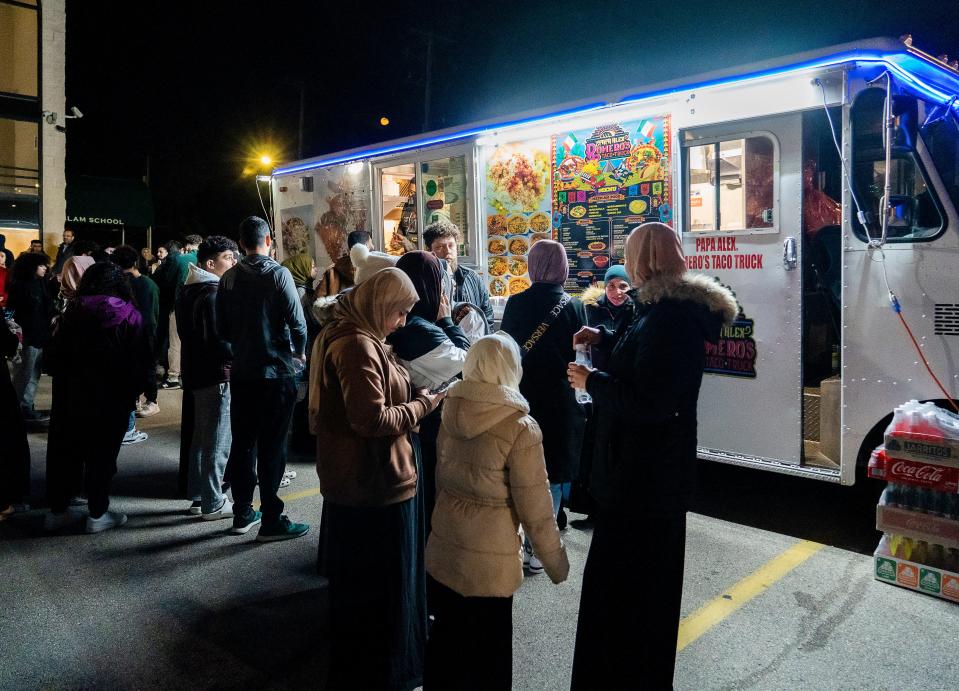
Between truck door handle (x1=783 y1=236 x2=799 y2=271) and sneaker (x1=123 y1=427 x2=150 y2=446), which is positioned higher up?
truck door handle (x1=783 y1=236 x2=799 y2=271)

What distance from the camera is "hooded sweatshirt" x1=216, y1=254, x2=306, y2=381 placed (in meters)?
4.80

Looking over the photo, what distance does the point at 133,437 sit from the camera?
25.8 feet

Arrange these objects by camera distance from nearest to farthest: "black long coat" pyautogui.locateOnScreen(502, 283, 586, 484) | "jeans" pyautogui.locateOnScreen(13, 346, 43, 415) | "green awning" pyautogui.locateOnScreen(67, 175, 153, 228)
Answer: "black long coat" pyautogui.locateOnScreen(502, 283, 586, 484) < "jeans" pyautogui.locateOnScreen(13, 346, 43, 415) < "green awning" pyautogui.locateOnScreen(67, 175, 153, 228)

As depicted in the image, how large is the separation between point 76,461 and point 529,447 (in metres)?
4.16

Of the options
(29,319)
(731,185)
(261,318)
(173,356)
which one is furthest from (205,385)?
(173,356)

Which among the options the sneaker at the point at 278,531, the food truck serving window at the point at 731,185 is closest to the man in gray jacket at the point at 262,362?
the sneaker at the point at 278,531

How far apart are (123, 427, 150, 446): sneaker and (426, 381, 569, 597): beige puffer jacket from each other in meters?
6.23

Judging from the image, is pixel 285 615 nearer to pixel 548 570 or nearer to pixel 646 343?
pixel 548 570

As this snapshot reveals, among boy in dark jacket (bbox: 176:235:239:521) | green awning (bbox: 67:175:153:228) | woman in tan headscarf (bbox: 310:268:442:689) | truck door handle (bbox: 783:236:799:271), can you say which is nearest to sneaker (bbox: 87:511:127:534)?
boy in dark jacket (bbox: 176:235:239:521)

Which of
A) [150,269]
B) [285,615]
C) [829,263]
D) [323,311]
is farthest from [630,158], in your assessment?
[150,269]

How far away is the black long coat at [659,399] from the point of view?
262cm

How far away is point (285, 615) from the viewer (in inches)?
154

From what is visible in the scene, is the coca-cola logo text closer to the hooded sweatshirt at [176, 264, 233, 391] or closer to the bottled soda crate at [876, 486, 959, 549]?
the bottled soda crate at [876, 486, 959, 549]

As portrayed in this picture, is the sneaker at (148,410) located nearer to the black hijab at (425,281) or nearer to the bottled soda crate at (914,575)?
the black hijab at (425,281)
